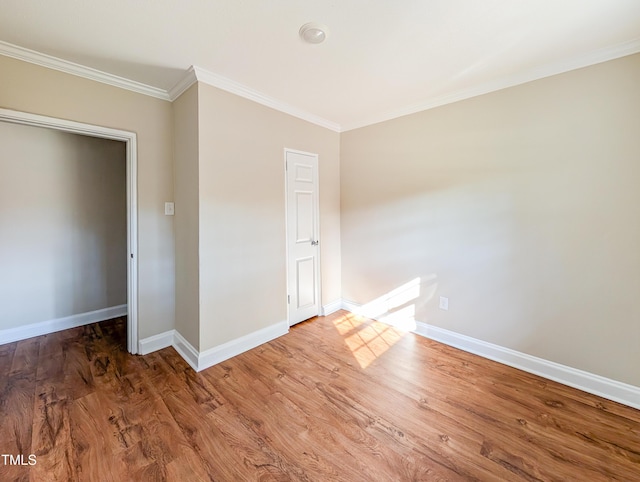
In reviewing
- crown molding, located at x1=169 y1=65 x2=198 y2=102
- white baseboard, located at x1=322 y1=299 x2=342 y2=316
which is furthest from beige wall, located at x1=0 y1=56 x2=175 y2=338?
white baseboard, located at x1=322 y1=299 x2=342 y2=316

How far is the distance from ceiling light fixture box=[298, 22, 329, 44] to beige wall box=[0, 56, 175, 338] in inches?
63.8

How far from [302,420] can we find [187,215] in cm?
188

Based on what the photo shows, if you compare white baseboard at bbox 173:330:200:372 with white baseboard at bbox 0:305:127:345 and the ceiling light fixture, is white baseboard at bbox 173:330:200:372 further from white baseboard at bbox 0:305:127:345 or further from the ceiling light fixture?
the ceiling light fixture

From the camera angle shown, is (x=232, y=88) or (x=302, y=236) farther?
(x=302, y=236)

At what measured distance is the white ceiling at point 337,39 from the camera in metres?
1.52

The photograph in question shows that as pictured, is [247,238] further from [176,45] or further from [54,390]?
[54,390]

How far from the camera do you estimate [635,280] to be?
1867 mm

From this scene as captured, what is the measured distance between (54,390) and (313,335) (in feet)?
6.92

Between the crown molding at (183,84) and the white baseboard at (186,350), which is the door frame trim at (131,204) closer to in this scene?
the white baseboard at (186,350)

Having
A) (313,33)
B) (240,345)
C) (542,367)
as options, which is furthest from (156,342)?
(542,367)

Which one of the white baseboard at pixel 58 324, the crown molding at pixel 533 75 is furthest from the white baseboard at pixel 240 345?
the crown molding at pixel 533 75

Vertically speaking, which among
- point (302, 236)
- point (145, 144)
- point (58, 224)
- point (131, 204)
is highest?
point (145, 144)

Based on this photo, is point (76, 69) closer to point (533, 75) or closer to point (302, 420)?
point (302, 420)

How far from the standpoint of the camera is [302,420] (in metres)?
1.76
